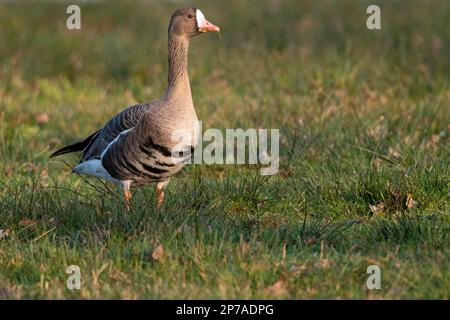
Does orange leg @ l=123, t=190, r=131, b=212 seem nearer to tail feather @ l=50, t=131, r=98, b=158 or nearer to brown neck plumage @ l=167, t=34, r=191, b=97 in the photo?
brown neck plumage @ l=167, t=34, r=191, b=97

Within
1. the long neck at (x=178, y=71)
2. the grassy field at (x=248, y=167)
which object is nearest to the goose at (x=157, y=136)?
the long neck at (x=178, y=71)

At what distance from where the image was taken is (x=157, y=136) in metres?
6.68

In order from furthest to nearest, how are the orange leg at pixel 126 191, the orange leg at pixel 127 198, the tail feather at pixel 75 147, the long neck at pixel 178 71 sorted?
the tail feather at pixel 75 147
the long neck at pixel 178 71
the orange leg at pixel 126 191
the orange leg at pixel 127 198

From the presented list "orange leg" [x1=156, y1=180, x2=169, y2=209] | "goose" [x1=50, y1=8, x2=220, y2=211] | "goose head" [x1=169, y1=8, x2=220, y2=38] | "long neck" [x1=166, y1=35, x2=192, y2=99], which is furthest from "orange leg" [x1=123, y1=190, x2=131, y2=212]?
"goose head" [x1=169, y1=8, x2=220, y2=38]

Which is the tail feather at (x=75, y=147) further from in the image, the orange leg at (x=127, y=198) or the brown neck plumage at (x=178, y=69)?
the brown neck plumage at (x=178, y=69)

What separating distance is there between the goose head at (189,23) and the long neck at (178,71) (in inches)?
2.6

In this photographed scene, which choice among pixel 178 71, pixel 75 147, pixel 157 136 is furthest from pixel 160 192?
pixel 75 147

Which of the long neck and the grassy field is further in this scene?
the long neck

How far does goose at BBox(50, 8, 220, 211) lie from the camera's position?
6668mm

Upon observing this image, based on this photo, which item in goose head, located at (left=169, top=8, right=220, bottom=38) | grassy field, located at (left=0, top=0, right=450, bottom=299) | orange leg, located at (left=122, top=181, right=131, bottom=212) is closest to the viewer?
grassy field, located at (left=0, top=0, right=450, bottom=299)

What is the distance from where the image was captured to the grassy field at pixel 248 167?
543 cm

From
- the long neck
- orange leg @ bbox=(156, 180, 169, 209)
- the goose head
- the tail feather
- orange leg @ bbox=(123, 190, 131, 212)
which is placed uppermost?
the goose head

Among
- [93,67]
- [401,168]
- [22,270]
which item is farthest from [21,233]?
[93,67]

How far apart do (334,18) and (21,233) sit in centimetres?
768
